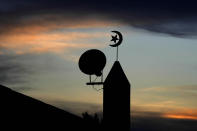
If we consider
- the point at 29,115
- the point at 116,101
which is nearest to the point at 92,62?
the point at 116,101

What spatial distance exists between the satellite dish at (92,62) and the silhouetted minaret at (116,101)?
804mm

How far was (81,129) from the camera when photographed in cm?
2625

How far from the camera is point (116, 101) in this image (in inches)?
1063

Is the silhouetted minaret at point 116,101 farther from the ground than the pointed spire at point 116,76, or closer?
closer

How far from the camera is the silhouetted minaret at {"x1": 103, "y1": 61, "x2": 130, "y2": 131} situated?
1044 inches

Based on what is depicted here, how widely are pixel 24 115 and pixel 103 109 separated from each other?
467cm

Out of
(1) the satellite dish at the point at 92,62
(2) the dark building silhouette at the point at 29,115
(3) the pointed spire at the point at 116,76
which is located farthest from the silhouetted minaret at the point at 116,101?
(2) the dark building silhouette at the point at 29,115

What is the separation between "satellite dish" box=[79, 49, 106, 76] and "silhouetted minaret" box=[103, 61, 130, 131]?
0.80 meters

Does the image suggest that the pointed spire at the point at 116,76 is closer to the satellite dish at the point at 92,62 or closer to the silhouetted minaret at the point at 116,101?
the silhouetted minaret at the point at 116,101

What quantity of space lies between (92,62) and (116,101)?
3.06m

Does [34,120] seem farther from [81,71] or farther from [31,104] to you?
[81,71]

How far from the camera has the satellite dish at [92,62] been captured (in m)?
28.8

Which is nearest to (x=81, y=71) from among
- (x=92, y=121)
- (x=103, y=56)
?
(x=103, y=56)

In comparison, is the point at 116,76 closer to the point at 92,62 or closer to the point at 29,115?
the point at 92,62
